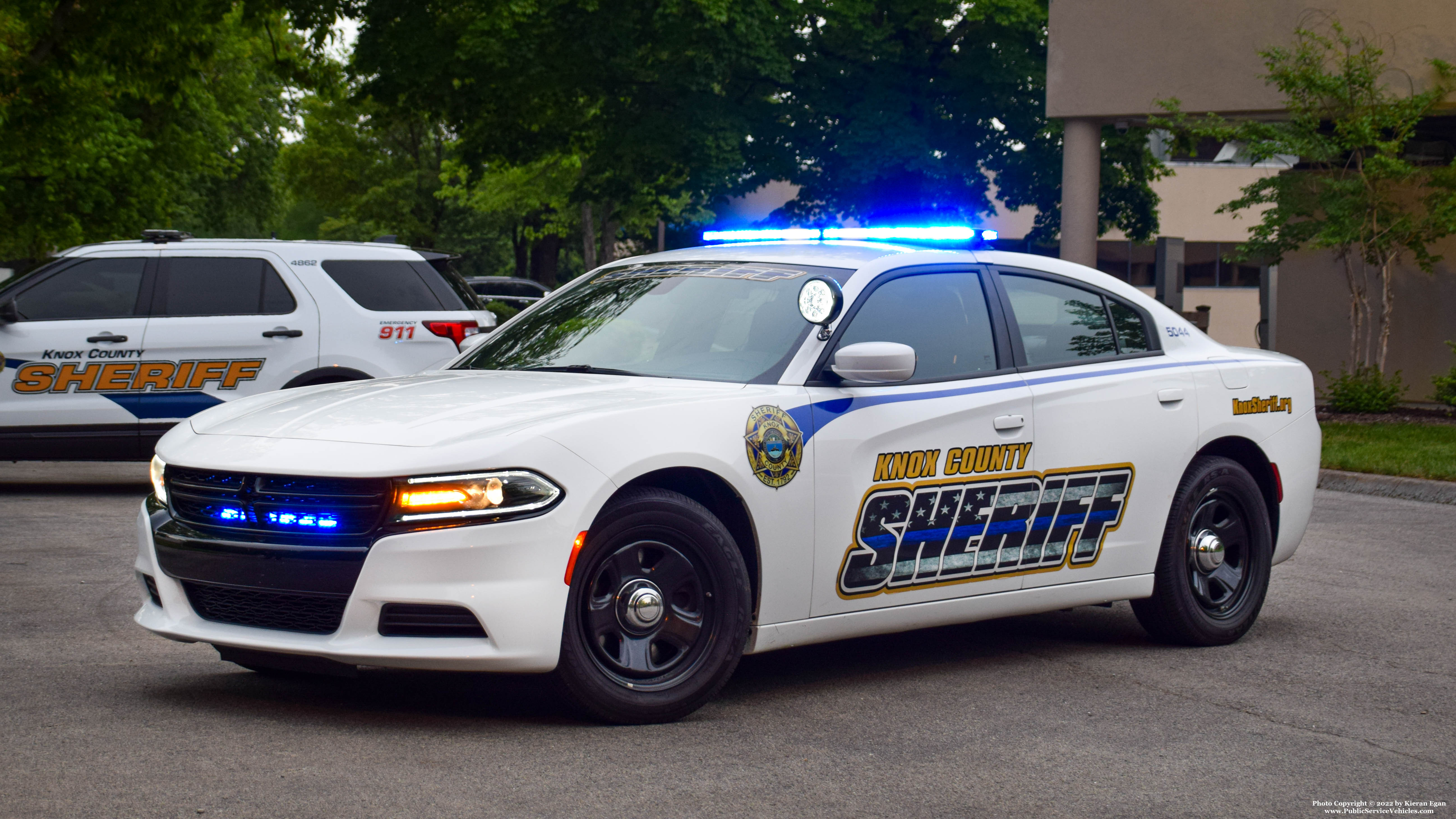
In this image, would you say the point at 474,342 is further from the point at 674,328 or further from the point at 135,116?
the point at 135,116

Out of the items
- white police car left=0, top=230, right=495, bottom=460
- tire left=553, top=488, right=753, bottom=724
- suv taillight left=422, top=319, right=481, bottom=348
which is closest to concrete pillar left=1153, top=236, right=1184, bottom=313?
suv taillight left=422, top=319, right=481, bottom=348

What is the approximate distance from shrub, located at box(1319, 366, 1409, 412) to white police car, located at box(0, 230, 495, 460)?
10.9 meters

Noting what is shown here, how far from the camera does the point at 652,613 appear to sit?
509cm

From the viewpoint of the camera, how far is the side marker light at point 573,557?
4.85 m

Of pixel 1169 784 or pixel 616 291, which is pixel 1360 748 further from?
pixel 616 291

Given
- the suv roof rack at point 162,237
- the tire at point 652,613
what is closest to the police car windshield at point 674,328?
the tire at point 652,613

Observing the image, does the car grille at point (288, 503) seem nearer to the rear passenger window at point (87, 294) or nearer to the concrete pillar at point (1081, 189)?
the rear passenger window at point (87, 294)

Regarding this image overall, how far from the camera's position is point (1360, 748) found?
17.0 feet

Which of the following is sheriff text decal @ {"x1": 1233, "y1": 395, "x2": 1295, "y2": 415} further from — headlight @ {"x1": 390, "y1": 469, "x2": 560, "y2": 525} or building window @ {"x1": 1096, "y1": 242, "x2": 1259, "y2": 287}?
building window @ {"x1": 1096, "y1": 242, "x2": 1259, "y2": 287}

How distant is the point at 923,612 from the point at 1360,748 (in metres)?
1.51

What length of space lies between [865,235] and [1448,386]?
44.3ft

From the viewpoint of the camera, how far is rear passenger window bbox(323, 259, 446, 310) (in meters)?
12.3

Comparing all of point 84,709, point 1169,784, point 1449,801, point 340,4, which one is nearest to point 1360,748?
point 1449,801

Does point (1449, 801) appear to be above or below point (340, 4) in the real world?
below
